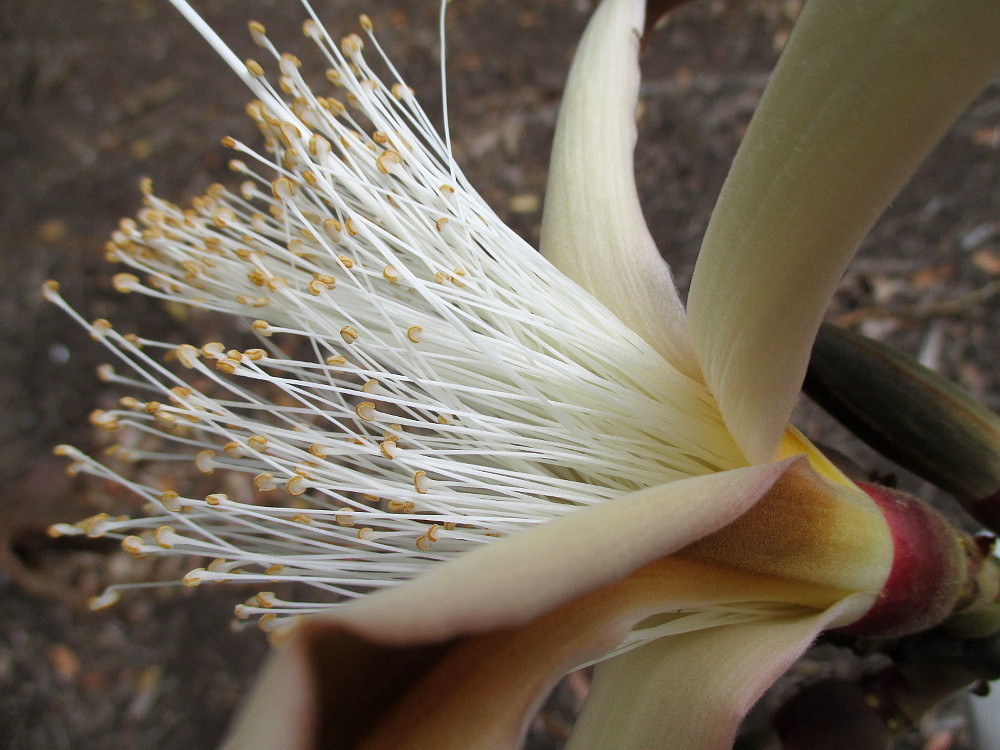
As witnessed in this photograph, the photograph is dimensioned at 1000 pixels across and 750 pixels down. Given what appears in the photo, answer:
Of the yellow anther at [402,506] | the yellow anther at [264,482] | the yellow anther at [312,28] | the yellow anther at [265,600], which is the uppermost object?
the yellow anther at [312,28]

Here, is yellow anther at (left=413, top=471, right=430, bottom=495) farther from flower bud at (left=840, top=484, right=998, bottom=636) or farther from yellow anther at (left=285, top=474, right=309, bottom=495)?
flower bud at (left=840, top=484, right=998, bottom=636)

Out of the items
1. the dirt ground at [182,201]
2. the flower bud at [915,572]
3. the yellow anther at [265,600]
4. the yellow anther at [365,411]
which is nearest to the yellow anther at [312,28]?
the yellow anther at [365,411]

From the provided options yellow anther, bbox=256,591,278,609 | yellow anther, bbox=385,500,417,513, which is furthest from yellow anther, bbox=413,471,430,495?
yellow anther, bbox=256,591,278,609

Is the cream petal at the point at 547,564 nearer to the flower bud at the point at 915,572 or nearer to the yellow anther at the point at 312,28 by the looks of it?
the flower bud at the point at 915,572

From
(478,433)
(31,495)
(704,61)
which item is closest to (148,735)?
(31,495)

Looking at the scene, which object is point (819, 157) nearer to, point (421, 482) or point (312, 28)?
point (421, 482)

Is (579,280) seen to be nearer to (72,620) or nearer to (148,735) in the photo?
(148,735)
